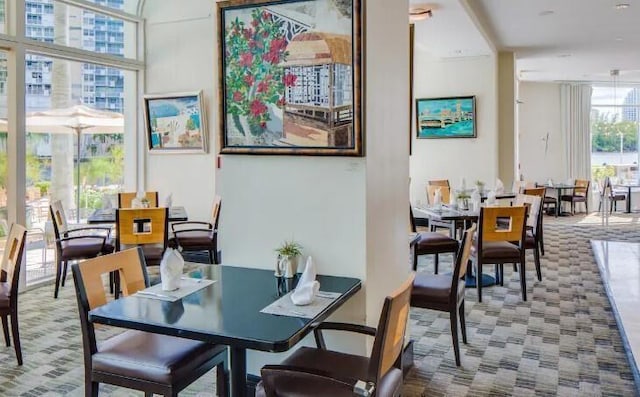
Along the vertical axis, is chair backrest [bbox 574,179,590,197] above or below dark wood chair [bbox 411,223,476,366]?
above

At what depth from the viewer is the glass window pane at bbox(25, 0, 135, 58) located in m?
5.65

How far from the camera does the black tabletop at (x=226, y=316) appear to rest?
1.95 meters

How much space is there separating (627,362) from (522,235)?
160 centimetres

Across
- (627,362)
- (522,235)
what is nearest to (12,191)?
(522,235)

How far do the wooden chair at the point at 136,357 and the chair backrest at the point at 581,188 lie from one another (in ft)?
38.7

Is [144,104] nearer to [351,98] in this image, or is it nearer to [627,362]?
[351,98]

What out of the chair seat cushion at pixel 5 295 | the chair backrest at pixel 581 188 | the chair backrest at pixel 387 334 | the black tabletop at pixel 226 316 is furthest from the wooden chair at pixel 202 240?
the chair backrest at pixel 581 188

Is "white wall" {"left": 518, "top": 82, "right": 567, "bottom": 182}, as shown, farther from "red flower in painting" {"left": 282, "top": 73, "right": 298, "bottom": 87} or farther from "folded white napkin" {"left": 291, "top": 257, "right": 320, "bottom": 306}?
"folded white napkin" {"left": 291, "top": 257, "right": 320, "bottom": 306}

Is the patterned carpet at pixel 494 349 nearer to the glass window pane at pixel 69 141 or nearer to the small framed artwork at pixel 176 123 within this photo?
the glass window pane at pixel 69 141

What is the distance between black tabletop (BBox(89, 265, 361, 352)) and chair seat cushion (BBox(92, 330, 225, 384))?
214mm

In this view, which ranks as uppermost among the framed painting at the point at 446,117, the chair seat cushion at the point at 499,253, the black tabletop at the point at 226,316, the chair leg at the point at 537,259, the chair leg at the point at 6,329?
the framed painting at the point at 446,117

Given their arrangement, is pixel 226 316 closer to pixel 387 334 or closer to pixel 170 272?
pixel 170 272

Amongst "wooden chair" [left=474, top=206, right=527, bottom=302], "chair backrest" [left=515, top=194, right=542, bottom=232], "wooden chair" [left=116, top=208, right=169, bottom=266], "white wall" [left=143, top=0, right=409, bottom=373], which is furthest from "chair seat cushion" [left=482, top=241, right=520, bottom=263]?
"wooden chair" [left=116, top=208, right=169, bottom=266]

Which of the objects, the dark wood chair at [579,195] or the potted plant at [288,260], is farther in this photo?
the dark wood chair at [579,195]
